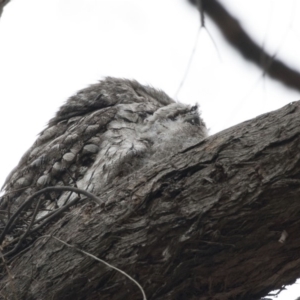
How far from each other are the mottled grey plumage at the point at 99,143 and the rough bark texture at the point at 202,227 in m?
0.85

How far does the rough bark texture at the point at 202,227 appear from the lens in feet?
6.52

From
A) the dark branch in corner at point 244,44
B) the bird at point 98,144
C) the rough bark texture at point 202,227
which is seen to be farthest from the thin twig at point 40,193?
the dark branch in corner at point 244,44

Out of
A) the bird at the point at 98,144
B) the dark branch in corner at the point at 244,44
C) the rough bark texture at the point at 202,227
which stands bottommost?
the rough bark texture at the point at 202,227

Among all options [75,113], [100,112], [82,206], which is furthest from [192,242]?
[75,113]

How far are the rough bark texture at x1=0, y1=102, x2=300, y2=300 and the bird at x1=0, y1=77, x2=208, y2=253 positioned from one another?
0.75 metres

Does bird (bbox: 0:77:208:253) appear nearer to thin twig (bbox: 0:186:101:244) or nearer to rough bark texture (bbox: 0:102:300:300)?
thin twig (bbox: 0:186:101:244)

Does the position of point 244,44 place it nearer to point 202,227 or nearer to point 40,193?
point 202,227

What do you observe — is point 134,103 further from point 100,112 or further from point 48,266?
point 48,266

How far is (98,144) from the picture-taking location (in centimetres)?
330

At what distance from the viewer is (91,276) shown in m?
2.16

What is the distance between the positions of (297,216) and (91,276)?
696 mm

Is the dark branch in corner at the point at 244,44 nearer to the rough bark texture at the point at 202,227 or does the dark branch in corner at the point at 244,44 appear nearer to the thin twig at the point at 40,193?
the rough bark texture at the point at 202,227

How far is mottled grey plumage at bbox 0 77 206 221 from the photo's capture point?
3180 millimetres

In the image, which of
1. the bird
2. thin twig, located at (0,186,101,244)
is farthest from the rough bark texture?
the bird
